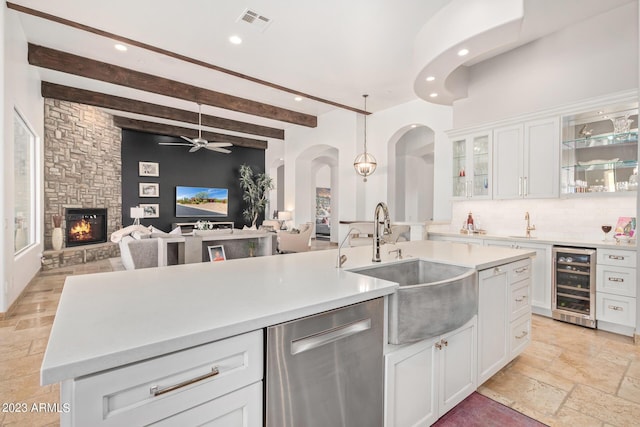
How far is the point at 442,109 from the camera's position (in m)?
5.82

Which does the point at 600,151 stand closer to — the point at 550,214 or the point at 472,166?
the point at 550,214

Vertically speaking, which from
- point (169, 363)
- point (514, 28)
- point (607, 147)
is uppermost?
point (514, 28)

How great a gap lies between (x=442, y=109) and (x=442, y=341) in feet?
17.1

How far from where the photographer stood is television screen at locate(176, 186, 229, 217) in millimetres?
9211

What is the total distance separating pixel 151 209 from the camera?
8656mm

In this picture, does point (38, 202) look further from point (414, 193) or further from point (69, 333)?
point (414, 193)

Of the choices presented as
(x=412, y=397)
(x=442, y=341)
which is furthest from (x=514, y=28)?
(x=412, y=397)

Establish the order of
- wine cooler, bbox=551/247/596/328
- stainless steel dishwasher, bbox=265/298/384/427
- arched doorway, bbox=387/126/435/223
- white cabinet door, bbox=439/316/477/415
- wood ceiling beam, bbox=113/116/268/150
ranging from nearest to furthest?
1. stainless steel dishwasher, bbox=265/298/384/427
2. white cabinet door, bbox=439/316/477/415
3. wine cooler, bbox=551/247/596/328
4. arched doorway, bbox=387/126/435/223
5. wood ceiling beam, bbox=113/116/268/150

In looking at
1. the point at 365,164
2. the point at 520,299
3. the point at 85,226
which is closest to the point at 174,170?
the point at 85,226

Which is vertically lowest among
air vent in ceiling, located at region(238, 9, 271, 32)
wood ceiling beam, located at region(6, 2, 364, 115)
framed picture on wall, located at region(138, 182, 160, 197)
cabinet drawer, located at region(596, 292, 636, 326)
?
cabinet drawer, located at region(596, 292, 636, 326)

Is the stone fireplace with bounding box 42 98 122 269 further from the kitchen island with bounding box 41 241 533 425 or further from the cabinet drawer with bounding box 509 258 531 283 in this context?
the cabinet drawer with bounding box 509 258 531 283

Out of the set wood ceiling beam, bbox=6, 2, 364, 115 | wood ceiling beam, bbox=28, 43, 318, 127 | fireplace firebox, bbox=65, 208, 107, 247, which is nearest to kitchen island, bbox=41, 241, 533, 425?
wood ceiling beam, bbox=6, 2, 364, 115

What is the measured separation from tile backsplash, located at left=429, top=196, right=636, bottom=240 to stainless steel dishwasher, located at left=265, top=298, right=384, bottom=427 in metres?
3.66

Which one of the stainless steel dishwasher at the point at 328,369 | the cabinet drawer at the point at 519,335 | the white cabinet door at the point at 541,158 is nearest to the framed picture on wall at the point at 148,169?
the white cabinet door at the point at 541,158
